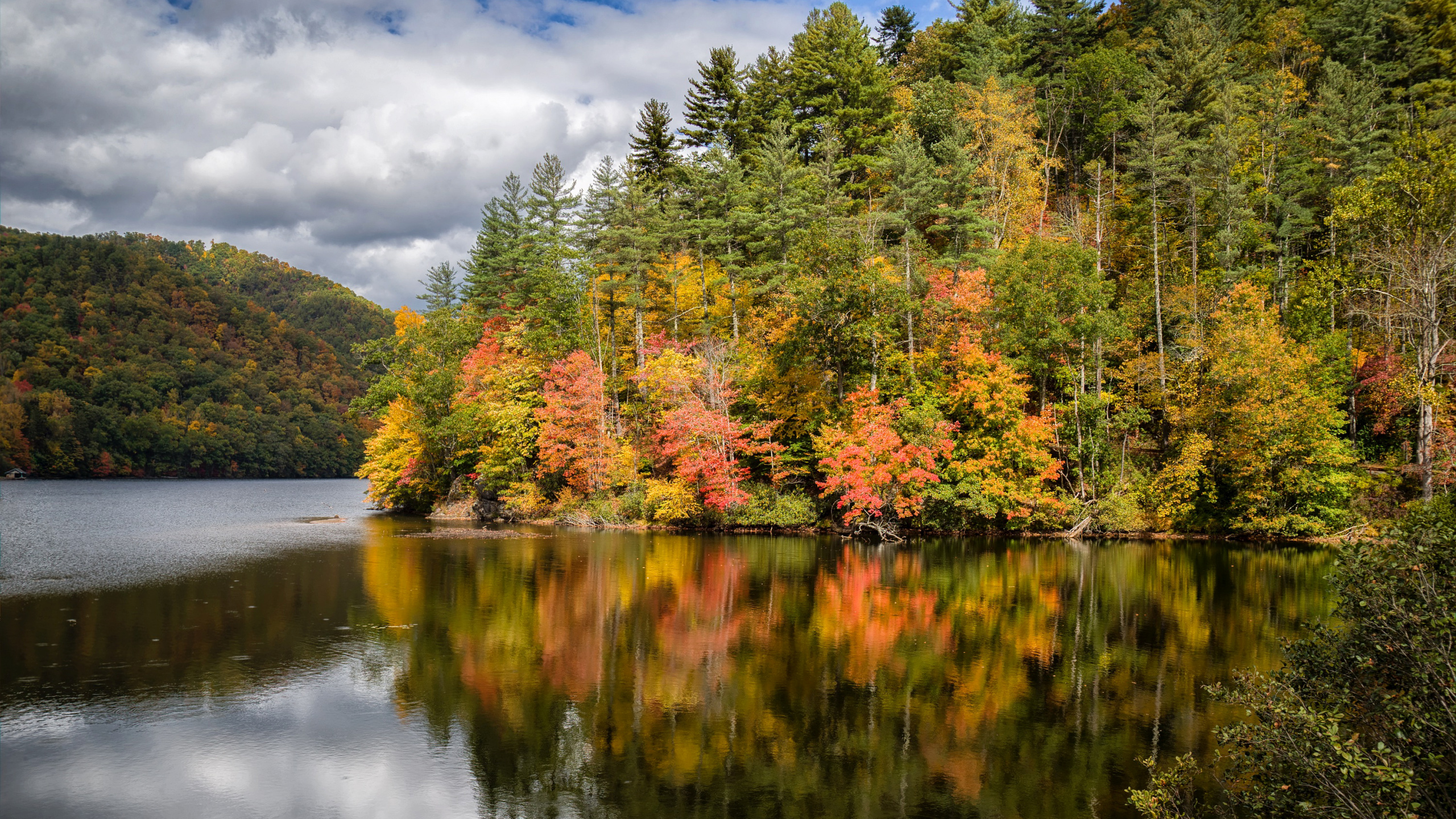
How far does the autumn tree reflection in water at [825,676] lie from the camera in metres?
8.20

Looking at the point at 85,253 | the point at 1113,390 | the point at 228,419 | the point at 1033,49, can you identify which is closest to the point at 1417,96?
the point at 1033,49

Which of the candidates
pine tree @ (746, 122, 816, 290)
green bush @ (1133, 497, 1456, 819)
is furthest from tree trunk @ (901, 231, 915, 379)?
green bush @ (1133, 497, 1456, 819)

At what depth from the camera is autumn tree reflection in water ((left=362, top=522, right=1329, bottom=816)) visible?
8.20m

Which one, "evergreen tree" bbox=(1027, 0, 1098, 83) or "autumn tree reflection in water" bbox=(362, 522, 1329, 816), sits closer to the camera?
"autumn tree reflection in water" bbox=(362, 522, 1329, 816)

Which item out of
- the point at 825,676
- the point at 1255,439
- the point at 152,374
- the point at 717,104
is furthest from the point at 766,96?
the point at 152,374

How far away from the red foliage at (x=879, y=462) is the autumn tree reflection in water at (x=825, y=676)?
721cm

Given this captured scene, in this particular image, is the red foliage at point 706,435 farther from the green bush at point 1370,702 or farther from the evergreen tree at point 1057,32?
the evergreen tree at point 1057,32

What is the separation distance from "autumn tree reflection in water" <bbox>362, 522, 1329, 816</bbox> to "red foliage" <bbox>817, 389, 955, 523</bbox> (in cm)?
721

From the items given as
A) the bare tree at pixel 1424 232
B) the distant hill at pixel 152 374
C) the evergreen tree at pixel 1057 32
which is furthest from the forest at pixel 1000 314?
the distant hill at pixel 152 374

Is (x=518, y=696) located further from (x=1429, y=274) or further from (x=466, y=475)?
(x=466, y=475)

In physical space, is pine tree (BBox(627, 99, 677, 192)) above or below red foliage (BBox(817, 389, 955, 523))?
above

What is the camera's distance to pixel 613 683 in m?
11.6

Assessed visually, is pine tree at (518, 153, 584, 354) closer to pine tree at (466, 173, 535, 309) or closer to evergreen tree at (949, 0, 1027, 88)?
pine tree at (466, 173, 535, 309)

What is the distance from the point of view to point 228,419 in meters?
97.4
